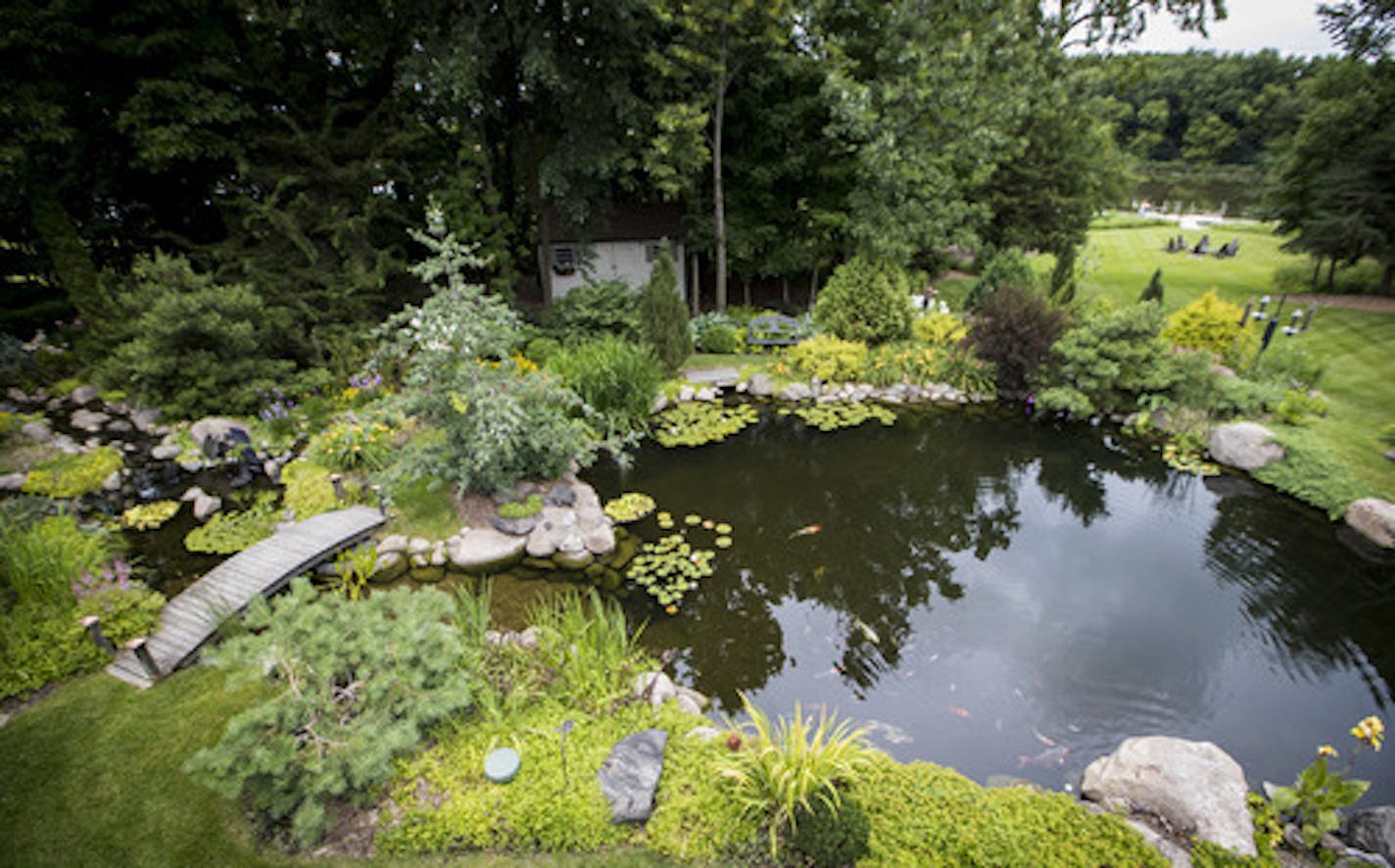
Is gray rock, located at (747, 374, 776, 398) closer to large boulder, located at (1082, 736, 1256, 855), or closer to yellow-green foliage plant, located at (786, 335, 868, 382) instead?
yellow-green foliage plant, located at (786, 335, 868, 382)

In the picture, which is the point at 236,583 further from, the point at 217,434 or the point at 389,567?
the point at 217,434

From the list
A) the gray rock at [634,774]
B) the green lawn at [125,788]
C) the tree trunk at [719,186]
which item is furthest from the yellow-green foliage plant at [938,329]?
the green lawn at [125,788]

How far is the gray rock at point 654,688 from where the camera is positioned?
456cm

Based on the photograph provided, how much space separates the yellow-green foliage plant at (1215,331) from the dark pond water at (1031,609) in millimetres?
3647

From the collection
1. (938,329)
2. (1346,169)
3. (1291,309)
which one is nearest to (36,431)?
(938,329)

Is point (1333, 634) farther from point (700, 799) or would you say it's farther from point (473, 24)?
point (473, 24)

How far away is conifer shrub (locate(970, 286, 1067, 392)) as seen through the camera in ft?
34.8

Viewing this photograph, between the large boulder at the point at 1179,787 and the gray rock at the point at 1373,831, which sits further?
the large boulder at the point at 1179,787

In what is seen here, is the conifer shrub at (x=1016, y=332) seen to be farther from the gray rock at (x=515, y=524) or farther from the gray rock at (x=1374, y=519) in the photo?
the gray rock at (x=515, y=524)

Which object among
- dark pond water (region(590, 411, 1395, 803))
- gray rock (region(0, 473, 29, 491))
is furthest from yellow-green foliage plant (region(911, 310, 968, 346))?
gray rock (region(0, 473, 29, 491))

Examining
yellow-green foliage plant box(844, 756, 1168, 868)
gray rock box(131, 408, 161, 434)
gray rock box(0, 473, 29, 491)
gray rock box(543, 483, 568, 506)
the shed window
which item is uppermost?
the shed window

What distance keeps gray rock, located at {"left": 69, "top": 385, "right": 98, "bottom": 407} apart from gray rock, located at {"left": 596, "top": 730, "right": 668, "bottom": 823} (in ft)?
38.6

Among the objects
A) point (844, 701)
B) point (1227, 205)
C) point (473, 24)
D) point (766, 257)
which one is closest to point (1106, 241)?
point (1227, 205)

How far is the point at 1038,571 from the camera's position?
6.78m
